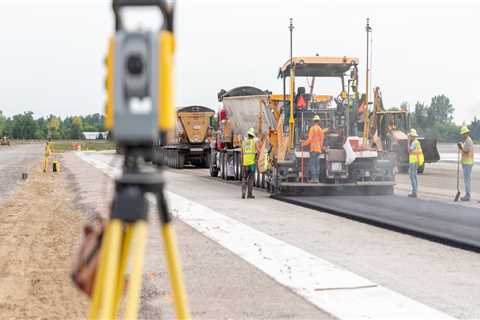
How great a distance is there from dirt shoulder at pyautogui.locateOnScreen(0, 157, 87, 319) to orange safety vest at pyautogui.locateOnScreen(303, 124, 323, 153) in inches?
254

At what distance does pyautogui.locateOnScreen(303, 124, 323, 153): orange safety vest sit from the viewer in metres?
17.9

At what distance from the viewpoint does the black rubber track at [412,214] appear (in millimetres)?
11031

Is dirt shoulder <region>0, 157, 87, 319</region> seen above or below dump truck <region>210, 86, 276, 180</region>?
below

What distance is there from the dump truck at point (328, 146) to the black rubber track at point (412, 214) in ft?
2.68

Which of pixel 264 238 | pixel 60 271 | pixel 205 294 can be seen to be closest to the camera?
pixel 205 294

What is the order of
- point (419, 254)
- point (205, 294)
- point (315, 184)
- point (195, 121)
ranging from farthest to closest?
point (195, 121), point (315, 184), point (419, 254), point (205, 294)

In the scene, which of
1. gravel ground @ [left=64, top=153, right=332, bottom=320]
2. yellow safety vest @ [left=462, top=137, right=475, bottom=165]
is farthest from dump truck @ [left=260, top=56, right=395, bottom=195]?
gravel ground @ [left=64, top=153, right=332, bottom=320]

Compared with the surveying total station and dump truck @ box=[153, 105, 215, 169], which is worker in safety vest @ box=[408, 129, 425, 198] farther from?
dump truck @ box=[153, 105, 215, 169]

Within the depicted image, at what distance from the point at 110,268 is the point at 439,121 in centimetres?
13450

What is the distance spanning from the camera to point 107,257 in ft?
8.13

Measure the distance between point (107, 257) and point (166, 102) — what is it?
2.02 feet

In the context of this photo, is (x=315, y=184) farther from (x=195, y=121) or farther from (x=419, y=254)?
(x=195, y=121)

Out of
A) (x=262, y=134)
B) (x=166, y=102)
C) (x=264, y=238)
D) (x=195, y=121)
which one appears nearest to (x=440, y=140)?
(x=195, y=121)

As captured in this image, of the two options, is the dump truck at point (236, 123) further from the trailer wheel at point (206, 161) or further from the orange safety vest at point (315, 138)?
the trailer wheel at point (206, 161)
